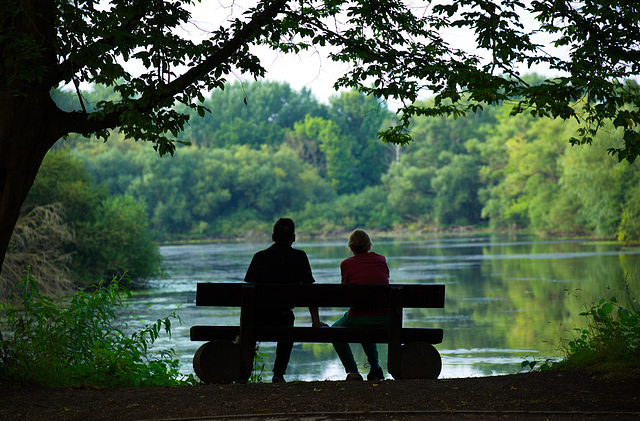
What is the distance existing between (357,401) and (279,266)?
4.70ft

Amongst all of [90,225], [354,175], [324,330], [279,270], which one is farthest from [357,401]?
[354,175]

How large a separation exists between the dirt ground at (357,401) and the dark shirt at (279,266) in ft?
2.75

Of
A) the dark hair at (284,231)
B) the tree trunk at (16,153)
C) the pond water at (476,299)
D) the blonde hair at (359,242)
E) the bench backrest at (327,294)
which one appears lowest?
the pond water at (476,299)

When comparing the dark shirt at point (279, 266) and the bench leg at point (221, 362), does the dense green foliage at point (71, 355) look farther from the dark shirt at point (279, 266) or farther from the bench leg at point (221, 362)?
the dark shirt at point (279, 266)

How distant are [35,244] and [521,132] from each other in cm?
5030

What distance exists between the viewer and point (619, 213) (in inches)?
1583

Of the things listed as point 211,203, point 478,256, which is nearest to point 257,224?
point 211,203

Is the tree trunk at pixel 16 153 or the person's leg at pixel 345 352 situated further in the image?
the person's leg at pixel 345 352

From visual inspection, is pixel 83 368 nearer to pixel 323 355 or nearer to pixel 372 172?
pixel 323 355

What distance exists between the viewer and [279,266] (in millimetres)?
5957

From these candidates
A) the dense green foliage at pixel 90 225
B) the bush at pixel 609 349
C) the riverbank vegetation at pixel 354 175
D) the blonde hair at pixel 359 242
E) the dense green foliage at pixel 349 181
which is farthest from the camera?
the dense green foliage at pixel 349 181

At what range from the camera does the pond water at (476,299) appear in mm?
13297

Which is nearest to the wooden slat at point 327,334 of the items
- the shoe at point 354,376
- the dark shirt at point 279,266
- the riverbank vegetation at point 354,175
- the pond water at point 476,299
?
the shoe at point 354,376

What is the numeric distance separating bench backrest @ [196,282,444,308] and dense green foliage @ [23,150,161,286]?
1923 cm
